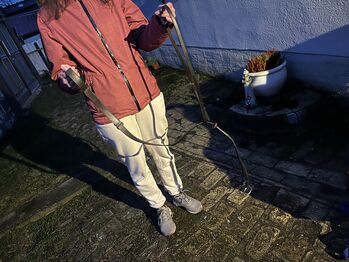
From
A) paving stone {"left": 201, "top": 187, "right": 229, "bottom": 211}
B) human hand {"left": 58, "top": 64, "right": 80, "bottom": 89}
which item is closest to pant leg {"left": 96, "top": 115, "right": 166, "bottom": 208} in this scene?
human hand {"left": 58, "top": 64, "right": 80, "bottom": 89}

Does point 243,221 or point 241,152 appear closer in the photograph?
point 243,221

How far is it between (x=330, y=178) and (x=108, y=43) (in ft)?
9.41

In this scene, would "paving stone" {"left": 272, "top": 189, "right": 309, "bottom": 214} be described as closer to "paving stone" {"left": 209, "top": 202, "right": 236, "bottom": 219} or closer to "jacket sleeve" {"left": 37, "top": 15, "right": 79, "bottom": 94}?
"paving stone" {"left": 209, "top": 202, "right": 236, "bottom": 219}

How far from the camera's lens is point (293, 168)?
392cm

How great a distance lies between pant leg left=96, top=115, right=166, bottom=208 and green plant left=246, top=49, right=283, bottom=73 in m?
2.86

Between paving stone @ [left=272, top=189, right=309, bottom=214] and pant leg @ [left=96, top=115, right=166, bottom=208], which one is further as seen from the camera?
paving stone @ [left=272, top=189, right=309, bottom=214]

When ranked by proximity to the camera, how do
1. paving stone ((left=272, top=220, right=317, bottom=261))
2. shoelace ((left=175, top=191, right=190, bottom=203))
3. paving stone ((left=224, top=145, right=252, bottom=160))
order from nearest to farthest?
paving stone ((left=272, top=220, right=317, bottom=261)) < shoelace ((left=175, top=191, right=190, bottom=203)) < paving stone ((left=224, top=145, right=252, bottom=160))

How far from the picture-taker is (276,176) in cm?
387

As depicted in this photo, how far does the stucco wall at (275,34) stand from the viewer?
4.48 metres

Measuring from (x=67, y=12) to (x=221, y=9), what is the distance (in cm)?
437

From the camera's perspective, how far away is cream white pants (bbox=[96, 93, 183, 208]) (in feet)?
9.72

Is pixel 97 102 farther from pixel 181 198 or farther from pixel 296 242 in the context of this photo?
pixel 296 242

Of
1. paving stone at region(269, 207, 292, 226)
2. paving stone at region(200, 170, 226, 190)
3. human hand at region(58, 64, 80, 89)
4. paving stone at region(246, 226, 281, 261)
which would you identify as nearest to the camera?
human hand at region(58, 64, 80, 89)

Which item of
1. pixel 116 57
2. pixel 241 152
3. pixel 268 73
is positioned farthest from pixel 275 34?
pixel 116 57
